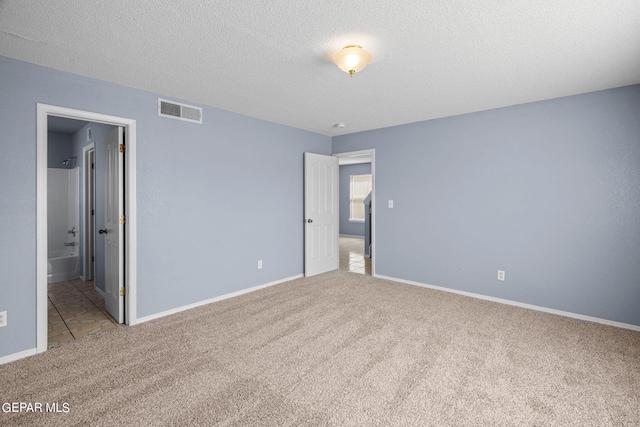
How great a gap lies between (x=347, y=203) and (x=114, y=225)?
295 inches

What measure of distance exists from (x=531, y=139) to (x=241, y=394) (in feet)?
13.0

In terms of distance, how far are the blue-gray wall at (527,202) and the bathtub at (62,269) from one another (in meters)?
5.12

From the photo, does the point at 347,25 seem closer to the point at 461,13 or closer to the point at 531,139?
the point at 461,13

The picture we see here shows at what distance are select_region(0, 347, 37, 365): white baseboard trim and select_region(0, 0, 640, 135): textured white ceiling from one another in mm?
2375

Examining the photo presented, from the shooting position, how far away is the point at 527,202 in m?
3.54

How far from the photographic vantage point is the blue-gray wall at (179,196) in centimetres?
240

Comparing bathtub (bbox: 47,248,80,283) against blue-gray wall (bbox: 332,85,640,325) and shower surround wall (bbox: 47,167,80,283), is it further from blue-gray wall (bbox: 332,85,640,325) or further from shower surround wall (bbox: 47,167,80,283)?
blue-gray wall (bbox: 332,85,640,325)

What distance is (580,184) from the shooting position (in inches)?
127

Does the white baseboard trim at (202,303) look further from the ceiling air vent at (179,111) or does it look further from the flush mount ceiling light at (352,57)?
the flush mount ceiling light at (352,57)

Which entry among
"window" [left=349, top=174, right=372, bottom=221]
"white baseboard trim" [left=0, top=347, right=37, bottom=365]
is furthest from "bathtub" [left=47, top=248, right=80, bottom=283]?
"window" [left=349, top=174, right=372, bottom=221]

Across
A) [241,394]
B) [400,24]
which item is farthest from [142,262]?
[400,24]

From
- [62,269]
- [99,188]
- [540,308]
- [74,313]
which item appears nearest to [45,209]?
[74,313]

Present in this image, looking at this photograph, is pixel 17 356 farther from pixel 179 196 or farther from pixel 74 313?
pixel 179 196

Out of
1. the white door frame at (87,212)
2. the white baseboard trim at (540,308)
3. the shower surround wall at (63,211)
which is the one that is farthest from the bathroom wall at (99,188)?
the white baseboard trim at (540,308)
